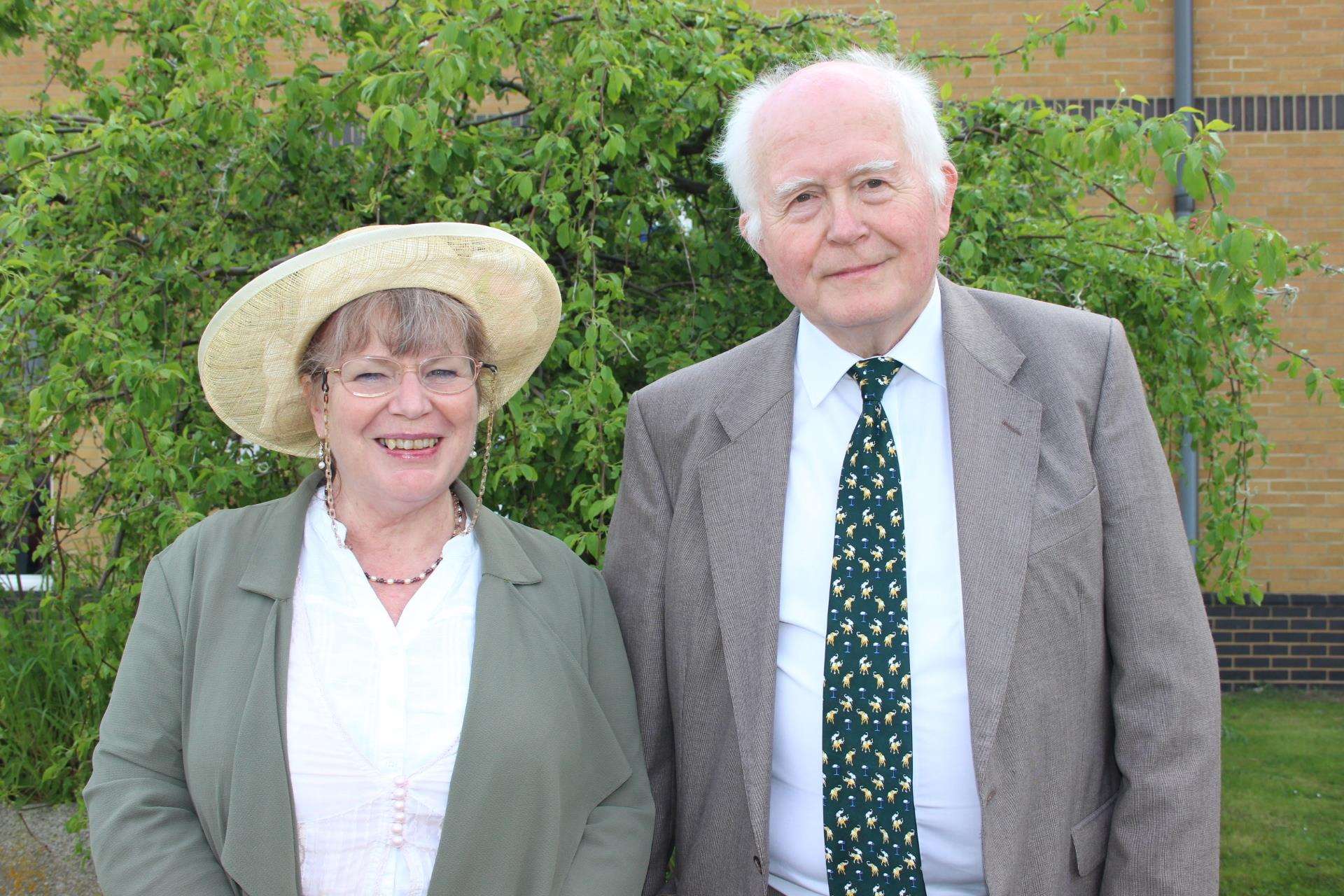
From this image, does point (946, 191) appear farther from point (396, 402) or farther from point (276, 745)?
point (276, 745)

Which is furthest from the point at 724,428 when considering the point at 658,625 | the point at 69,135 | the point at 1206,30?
the point at 1206,30

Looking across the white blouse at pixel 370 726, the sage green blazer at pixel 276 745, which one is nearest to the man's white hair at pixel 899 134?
the sage green blazer at pixel 276 745

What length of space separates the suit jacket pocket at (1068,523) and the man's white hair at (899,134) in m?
0.61

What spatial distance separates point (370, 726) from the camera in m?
1.92

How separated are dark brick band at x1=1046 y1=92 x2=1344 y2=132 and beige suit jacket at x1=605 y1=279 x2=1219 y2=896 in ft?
17.7

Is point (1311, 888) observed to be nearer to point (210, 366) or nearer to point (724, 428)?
point (724, 428)

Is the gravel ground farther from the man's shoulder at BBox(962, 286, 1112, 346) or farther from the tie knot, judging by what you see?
the man's shoulder at BBox(962, 286, 1112, 346)

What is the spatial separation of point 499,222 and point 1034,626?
5.90ft

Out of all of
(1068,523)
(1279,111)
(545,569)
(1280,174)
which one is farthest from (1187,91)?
(545,569)

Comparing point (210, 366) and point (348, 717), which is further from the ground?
→ point (210, 366)

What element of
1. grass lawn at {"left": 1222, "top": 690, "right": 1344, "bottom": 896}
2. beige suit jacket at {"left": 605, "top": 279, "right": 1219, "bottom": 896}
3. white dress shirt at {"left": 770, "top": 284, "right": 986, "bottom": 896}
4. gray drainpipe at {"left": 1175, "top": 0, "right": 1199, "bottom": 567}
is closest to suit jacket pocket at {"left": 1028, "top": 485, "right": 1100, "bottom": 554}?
beige suit jacket at {"left": 605, "top": 279, "right": 1219, "bottom": 896}

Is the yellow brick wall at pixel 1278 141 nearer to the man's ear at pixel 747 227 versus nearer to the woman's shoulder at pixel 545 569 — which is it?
the man's ear at pixel 747 227

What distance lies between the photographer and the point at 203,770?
6.10ft

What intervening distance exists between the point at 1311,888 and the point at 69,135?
195 inches
